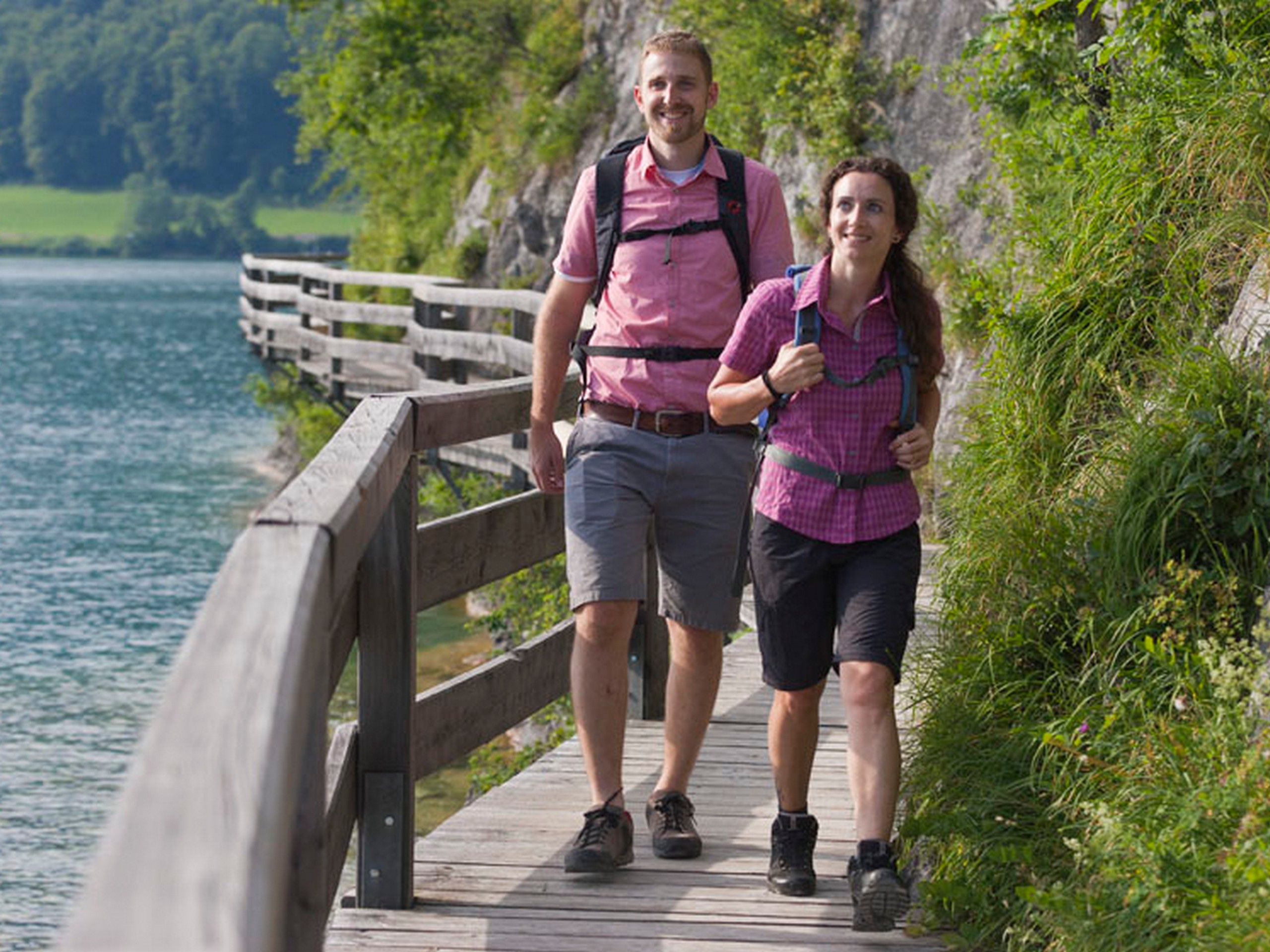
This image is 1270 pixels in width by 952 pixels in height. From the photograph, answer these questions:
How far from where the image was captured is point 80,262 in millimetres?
146250

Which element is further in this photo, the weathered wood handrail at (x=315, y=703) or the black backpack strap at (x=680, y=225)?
the black backpack strap at (x=680, y=225)

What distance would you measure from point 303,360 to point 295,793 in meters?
18.7

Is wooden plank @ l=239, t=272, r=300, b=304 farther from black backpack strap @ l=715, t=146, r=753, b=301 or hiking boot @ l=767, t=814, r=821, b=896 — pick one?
hiking boot @ l=767, t=814, r=821, b=896

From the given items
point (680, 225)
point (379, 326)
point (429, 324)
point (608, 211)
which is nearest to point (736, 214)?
point (680, 225)

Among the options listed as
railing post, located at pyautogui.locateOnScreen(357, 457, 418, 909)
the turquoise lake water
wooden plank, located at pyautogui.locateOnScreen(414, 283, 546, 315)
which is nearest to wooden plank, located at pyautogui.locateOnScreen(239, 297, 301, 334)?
the turquoise lake water

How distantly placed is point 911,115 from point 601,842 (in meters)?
10.8

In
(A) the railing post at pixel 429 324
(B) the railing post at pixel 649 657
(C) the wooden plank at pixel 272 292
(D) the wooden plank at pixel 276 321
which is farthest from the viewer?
(C) the wooden plank at pixel 272 292

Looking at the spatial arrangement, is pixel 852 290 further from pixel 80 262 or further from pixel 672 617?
pixel 80 262

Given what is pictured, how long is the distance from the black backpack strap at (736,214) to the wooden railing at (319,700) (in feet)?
2.49

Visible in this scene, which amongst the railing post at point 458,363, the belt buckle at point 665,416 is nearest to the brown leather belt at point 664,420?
the belt buckle at point 665,416

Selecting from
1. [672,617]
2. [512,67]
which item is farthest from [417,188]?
[672,617]

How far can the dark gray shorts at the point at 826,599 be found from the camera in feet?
12.8

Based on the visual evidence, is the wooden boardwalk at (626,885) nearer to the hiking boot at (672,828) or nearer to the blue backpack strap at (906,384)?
the hiking boot at (672,828)

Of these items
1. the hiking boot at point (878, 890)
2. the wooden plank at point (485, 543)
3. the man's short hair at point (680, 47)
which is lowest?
the hiking boot at point (878, 890)
